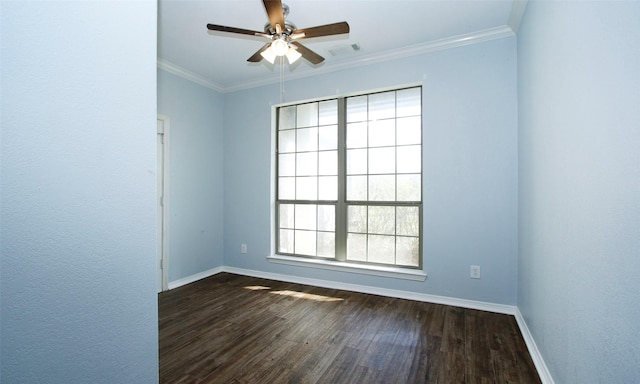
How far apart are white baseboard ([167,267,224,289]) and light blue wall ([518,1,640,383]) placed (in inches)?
148

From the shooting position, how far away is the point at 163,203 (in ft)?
12.2

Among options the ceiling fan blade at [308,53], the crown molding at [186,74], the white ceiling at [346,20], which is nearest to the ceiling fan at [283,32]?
the ceiling fan blade at [308,53]

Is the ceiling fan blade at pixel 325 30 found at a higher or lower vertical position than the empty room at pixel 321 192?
higher

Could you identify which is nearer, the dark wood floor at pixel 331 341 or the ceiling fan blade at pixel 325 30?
the dark wood floor at pixel 331 341

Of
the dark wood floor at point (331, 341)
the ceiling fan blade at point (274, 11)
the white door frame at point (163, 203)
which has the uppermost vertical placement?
the ceiling fan blade at point (274, 11)

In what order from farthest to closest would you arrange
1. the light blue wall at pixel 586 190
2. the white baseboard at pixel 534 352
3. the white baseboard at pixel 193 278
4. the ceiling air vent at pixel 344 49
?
the white baseboard at pixel 193 278 < the ceiling air vent at pixel 344 49 < the white baseboard at pixel 534 352 < the light blue wall at pixel 586 190

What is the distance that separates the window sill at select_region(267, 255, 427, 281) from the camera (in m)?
3.34

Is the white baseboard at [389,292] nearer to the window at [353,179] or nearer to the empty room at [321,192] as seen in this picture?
the empty room at [321,192]

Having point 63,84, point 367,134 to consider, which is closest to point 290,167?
point 367,134

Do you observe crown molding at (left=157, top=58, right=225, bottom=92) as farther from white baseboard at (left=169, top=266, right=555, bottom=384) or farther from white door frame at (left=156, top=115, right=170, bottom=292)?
white baseboard at (left=169, top=266, right=555, bottom=384)

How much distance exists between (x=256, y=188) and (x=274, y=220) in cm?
53

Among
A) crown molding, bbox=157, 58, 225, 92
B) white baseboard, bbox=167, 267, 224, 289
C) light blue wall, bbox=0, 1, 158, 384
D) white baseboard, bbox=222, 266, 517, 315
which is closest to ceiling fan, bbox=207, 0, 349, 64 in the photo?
light blue wall, bbox=0, 1, 158, 384

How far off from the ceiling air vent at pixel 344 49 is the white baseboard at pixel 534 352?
307cm

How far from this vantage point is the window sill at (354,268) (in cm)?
334
